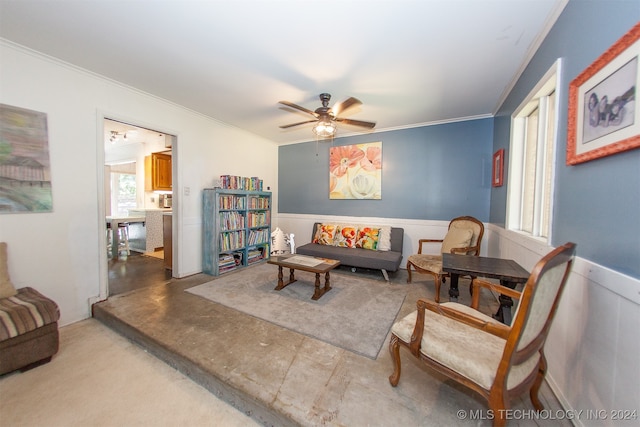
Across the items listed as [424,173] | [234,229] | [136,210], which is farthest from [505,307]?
[136,210]

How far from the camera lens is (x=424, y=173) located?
12.6 ft

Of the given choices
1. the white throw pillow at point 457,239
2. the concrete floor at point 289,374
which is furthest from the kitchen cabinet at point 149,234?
the white throw pillow at point 457,239

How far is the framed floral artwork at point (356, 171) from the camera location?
416cm

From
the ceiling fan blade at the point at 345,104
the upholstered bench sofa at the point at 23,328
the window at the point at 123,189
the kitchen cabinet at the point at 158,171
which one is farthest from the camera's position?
the window at the point at 123,189

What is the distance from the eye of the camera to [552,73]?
1.60 meters

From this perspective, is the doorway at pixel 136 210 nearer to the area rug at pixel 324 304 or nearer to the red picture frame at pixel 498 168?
the area rug at pixel 324 304

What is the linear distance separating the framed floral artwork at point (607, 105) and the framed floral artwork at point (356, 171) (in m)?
2.85

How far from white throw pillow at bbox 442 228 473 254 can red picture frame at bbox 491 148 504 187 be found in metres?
0.73

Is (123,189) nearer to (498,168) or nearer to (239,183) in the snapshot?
(239,183)

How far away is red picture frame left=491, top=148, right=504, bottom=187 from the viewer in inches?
112

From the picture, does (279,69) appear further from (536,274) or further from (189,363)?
(189,363)

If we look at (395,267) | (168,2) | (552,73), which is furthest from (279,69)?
(395,267)

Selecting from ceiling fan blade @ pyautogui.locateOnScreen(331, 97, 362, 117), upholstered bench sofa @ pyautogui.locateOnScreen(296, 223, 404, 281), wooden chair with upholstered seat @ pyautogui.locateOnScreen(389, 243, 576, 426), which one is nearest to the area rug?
upholstered bench sofa @ pyautogui.locateOnScreen(296, 223, 404, 281)

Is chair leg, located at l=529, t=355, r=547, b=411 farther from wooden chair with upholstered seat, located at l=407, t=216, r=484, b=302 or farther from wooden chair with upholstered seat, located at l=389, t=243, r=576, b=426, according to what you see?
wooden chair with upholstered seat, located at l=407, t=216, r=484, b=302
